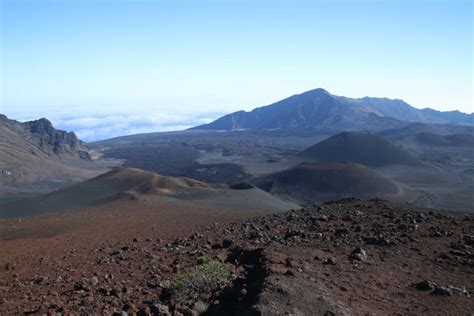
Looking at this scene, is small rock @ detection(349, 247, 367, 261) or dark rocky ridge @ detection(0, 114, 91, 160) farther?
dark rocky ridge @ detection(0, 114, 91, 160)

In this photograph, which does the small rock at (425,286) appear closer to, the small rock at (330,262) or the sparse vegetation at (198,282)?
the small rock at (330,262)

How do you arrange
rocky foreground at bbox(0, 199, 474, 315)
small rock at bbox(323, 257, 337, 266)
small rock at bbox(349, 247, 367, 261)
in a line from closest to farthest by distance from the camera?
rocky foreground at bbox(0, 199, 474, 315) < small rock at bbox(323, 257, 337, 266) < small rock at bbox(349, 247, 367, 261)

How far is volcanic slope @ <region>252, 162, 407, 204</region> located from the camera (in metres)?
41.4

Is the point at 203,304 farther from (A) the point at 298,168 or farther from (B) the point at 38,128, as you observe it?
(B) the point at 38,128

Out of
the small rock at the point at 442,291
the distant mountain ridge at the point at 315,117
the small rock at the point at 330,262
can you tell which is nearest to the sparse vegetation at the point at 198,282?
the small rock at the point at 330,262

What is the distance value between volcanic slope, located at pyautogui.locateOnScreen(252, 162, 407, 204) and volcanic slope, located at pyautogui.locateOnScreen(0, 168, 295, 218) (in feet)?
38.2

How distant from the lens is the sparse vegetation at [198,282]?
6.74 metres

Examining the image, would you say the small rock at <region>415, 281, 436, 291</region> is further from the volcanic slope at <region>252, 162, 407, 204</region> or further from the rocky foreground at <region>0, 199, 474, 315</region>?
the volcanic slope at <region>252, 162, 407, 204</region>

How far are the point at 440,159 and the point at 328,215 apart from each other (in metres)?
64.5

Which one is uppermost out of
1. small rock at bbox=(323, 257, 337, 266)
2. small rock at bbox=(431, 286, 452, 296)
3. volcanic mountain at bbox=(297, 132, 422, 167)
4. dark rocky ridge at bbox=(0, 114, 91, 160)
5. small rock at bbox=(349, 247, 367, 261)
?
dark rocky ridge at bbox=(0, 114, 91, 160)

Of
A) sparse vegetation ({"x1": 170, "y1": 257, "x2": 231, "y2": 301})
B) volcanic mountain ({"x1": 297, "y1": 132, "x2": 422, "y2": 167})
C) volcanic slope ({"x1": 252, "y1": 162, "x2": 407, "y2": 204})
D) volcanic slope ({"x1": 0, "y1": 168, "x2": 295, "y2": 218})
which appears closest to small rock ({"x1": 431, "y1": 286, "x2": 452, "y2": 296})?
sparse vegetation ({"x1": 170, "y1": 257, "x2": 231, "y2": 301})

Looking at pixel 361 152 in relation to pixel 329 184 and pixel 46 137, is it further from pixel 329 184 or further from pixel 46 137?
pixel 46 137

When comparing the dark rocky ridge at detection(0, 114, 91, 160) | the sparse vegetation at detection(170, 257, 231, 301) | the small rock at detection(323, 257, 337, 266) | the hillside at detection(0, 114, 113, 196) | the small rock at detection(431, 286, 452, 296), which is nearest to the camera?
the sparse vegetation at detection(170, 257, 231, 301)

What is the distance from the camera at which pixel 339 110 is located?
16775 centimetres
